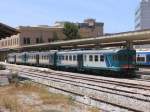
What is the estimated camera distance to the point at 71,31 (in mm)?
119875

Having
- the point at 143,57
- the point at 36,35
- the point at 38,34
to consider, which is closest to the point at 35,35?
the point at 36,35

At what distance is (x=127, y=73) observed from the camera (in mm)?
36938

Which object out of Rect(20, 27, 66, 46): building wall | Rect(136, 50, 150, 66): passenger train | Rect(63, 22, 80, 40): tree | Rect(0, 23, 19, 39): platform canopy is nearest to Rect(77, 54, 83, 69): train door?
Rect(136, 50, 150, 66): passenger train

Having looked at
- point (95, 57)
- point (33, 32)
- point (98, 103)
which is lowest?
point (98, 103)

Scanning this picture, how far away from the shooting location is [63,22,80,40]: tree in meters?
120

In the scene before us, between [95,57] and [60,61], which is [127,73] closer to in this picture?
[95,57]

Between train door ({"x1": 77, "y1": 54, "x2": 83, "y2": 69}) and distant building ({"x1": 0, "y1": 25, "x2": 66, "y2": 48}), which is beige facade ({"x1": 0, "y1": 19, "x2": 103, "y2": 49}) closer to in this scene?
distant building ({"x1": 0, "y1": 25, "x2": 66, "y2": 48})

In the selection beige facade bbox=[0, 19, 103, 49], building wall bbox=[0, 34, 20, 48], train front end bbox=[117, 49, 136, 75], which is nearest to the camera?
train front end bbox=[117, 49, 136, 75]

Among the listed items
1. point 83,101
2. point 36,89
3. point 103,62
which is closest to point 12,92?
point 36,89

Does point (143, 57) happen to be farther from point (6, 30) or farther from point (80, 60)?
point (6, 30)

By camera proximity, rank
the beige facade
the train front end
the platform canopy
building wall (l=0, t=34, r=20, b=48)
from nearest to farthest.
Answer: the platform canopy < the train front end < the beige facade < building wall (l=0, t=34, r=20, b=48)

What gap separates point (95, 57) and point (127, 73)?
3481 mm

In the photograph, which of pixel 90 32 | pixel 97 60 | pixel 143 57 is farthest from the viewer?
pixel 90 32

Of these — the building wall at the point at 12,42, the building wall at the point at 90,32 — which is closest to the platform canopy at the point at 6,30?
the building wall at the point at 12,42
